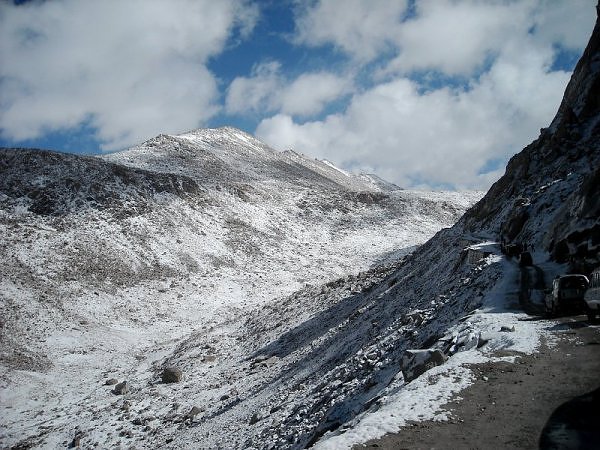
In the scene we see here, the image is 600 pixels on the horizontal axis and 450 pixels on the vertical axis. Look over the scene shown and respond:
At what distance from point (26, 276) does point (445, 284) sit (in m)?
40.0

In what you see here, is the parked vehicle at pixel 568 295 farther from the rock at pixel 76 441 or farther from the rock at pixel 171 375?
the rock at pixel 76 441

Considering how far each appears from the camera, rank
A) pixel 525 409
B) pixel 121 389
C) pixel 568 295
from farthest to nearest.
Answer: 1. pixel 121 389
2. pixel 568 295
3. pixel 525 409

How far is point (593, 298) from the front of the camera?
14211 millimetres

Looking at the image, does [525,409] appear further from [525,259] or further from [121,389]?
[121,389]

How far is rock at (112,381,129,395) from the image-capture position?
90.8 feet

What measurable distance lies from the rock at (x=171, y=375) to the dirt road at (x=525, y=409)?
2219 cm

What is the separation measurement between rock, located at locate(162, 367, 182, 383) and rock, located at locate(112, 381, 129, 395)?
8.40 feet

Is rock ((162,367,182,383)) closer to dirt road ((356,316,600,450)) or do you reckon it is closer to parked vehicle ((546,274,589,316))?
dirt road ((356,316,600,450))

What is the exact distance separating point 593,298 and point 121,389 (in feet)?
89.4

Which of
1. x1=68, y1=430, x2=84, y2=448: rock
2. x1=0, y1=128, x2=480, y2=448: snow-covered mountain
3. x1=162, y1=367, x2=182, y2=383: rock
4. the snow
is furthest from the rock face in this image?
x1=68, y1=430, x2=84, y2=448: rock

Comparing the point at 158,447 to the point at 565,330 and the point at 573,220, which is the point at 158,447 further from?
the point at 573,220

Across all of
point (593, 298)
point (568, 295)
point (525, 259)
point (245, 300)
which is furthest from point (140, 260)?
point (593, 298)

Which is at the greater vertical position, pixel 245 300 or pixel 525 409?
pixel 245 300

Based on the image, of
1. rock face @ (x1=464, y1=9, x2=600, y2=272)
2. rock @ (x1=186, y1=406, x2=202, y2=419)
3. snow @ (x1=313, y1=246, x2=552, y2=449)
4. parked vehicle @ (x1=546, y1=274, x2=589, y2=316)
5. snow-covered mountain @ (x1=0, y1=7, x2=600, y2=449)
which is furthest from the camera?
rock @ (x1=186, y1=406, x2=202, y2=419)
